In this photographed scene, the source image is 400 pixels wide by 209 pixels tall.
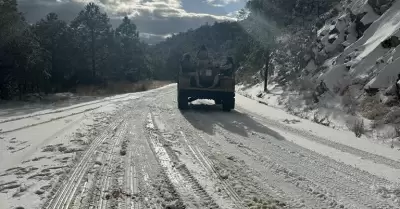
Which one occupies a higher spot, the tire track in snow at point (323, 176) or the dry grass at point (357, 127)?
the dry grass at point (357, 127)

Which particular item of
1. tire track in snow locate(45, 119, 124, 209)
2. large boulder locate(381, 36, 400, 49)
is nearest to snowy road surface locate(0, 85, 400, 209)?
tire track in snow locate(45, 119, 124, 209)

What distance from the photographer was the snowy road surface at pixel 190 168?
14.4 feet

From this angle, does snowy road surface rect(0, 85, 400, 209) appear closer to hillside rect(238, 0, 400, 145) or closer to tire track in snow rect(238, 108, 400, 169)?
tire track in snow rect(238, 108, 400, 169)

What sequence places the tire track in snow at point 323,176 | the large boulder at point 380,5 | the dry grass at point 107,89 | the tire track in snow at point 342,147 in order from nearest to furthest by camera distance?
1. the tire track in snow at point 323,176
2. the tire track in snow at point 342,147
3. the large boulder at point 380,5
4. the dry grass at point 107,89

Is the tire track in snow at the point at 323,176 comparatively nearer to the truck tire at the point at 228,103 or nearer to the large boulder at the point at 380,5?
the truck tire at the point at 228,103

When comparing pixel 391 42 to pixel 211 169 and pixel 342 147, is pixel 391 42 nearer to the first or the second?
pixel 342 147

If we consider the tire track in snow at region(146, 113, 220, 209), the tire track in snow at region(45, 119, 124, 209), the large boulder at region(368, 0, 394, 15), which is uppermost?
the large boulder at region(368, 0, 394, 15)

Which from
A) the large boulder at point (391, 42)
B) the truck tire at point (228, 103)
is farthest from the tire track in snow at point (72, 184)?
the large boulder at point (391, 42)

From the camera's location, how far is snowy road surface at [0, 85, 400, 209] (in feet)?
14.4

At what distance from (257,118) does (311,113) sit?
2849mm

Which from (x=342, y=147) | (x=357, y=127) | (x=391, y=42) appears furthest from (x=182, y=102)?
(x=391, y=42)

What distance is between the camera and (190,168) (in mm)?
5695

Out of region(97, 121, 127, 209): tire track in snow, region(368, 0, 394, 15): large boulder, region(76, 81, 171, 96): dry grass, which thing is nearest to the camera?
region(97, 121, 127, 209): tire track in snow

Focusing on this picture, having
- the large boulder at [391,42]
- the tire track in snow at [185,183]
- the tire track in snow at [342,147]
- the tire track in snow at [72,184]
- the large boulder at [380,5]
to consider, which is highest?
the large boulder at [380,5]
